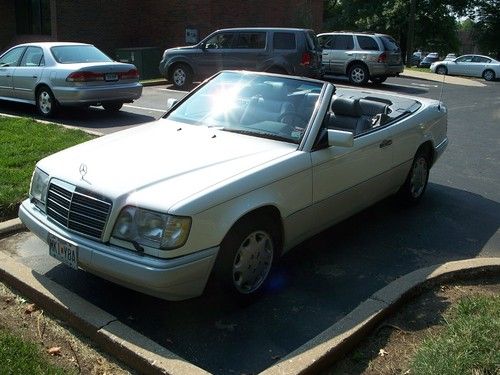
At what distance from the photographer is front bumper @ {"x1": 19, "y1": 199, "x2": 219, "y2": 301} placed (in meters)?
3.32

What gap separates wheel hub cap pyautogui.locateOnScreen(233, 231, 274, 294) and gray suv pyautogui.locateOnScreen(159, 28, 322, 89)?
1315 centimetres

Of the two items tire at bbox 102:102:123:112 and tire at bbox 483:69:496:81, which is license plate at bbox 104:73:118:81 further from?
tire at bbox 483:69:496:81

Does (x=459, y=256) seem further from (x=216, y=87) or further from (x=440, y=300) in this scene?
(x=216, y=87)

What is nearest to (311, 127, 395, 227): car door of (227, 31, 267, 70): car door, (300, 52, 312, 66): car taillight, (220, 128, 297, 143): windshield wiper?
(220, 128, 297, 143): windshield wiper

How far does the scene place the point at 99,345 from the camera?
346 centimetres

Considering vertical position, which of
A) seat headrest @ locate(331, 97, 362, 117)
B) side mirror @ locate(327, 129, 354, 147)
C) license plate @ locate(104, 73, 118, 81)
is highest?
seat headrest @ locate(331, 97, 362, 117)

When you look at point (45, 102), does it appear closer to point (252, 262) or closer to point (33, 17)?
point (252, 262)

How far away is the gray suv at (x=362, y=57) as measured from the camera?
66.9ft

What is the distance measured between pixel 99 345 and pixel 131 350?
0.32 m

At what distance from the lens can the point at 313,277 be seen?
448 centimetres

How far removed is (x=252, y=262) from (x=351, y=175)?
1.34 m

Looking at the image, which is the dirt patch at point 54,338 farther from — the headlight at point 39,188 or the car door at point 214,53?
the car door at point 214,53

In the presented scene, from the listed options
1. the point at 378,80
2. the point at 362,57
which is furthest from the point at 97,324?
the point at 378,80

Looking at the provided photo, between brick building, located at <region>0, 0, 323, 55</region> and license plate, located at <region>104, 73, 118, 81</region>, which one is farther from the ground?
brick building, located at <region>0, 0, 323, 55</region>
